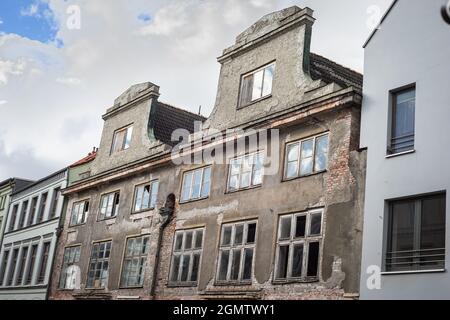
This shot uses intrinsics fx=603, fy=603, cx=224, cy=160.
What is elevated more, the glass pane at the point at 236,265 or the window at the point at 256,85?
the window at the point at 256,85

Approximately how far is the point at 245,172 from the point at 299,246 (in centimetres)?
357

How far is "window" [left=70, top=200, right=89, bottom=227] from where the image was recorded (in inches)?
1106

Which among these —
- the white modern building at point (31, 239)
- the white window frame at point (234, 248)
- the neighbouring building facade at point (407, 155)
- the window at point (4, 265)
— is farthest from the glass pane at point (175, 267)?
the window at point (4, 265)

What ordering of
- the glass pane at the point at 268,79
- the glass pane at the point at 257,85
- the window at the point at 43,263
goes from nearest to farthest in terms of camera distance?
the glass pane at the point at 268,79, the glass pane at the point at 257,85, the window at the point at 43,263

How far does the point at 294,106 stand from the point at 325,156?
183 cm

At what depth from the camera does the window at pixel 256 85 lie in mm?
19578

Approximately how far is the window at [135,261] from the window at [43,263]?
26.6 ft

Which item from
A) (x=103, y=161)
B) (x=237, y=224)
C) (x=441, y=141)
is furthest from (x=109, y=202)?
(x=441, y=141)

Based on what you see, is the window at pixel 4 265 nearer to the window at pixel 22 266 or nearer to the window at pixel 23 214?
the window at pixel 23 214

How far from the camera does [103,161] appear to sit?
91.7 feet

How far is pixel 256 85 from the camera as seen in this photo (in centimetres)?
2011

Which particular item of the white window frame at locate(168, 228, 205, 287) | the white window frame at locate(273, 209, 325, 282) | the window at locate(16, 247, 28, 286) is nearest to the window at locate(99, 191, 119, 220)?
the white window frame at locate(168, 228, 205, 287)

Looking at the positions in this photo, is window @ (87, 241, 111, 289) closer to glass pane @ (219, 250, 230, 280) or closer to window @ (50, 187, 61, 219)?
window @ (50, 187, 61, 219)
